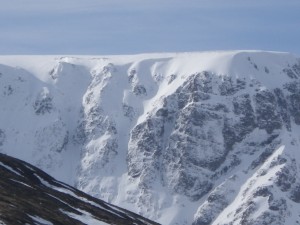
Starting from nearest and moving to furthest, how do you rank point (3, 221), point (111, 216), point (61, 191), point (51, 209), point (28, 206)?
point (3, 221) → point (28, 206) → point (51, 209) → point (111, 216) → point (61, 191)

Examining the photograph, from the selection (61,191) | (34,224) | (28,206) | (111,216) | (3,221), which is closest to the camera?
(3,221)

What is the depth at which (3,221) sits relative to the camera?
59.7m

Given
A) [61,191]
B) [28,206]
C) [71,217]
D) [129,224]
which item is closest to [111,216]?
[129,224]

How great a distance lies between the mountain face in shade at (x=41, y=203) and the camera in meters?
67.2

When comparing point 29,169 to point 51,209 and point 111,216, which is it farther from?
point 51,209

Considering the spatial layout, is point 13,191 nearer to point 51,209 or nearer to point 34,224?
point 51,209

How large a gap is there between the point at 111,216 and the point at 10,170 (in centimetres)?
1172

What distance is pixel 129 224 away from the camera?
92.6 m

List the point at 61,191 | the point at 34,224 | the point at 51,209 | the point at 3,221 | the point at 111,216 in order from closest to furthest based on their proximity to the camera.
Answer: the point at 3,221 < the point at 34,224 < the point at 51,209 < the point at 111,216 < the point at 61,191

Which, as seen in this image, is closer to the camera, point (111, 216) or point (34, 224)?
point (34, 224)

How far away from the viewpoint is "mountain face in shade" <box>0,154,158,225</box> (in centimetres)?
6717

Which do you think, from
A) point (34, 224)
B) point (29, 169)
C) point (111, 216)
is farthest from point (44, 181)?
point (34, 224)

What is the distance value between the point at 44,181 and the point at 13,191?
2183 centimetres

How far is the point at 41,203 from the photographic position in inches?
3113
